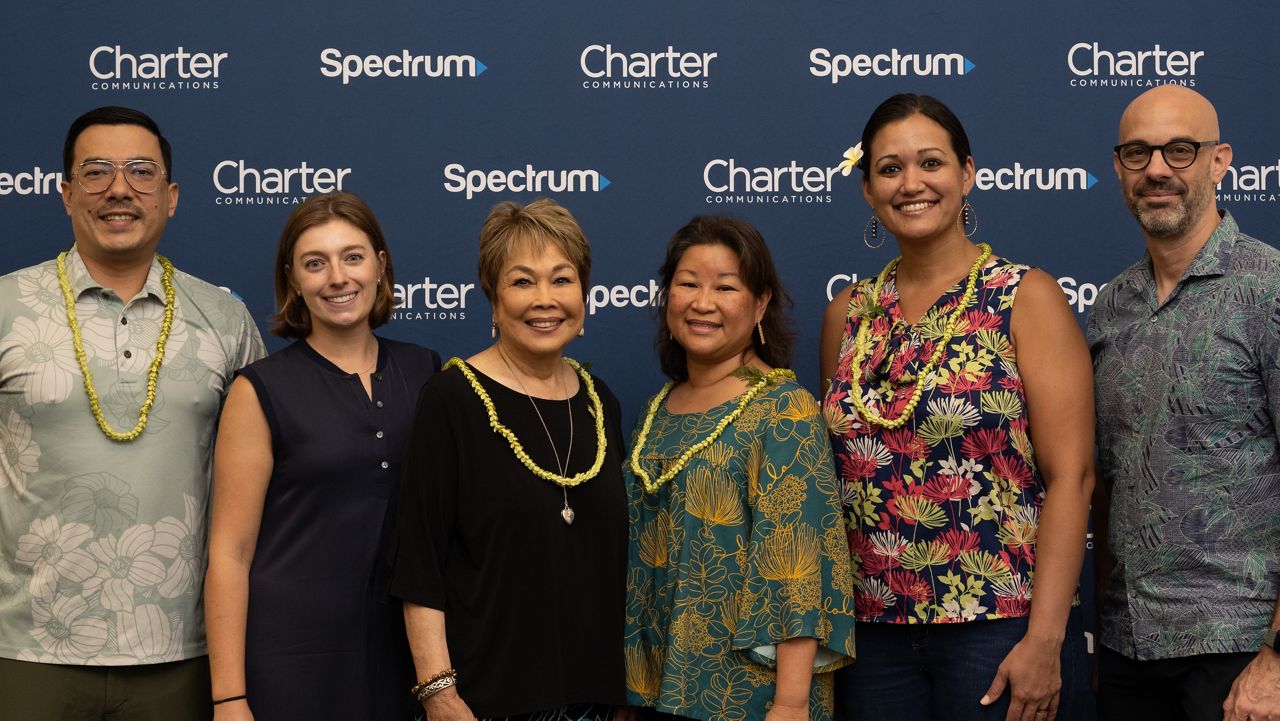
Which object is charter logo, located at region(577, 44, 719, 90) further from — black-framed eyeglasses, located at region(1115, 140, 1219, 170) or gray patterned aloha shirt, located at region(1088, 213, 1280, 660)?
gray patterned aloha shirt, located at region(1088, 213, 1280, 660)

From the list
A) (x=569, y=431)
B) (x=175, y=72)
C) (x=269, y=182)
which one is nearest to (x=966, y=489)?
(x=569, y=431)

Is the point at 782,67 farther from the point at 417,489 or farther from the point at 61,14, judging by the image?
the point at 61,14

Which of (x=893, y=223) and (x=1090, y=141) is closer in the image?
(x=893, y=223)

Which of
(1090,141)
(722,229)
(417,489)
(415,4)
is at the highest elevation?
(415,4)

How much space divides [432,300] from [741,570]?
4.66 feet

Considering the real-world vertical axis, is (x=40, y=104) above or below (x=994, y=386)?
above

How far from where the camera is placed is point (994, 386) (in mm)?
2283

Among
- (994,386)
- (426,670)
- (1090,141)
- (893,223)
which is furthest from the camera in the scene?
(1090,141)

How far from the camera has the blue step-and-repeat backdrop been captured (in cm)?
326

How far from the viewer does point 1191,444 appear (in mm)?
2301

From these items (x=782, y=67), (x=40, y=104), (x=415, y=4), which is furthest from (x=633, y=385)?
(x=40, y=104)

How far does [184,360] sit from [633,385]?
1.25m

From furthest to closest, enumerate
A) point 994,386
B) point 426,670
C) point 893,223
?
point 893,223, point 994,386, point 426,670

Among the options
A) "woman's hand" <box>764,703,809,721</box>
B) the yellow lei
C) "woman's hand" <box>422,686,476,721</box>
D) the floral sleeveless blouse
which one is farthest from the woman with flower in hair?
"woman's hand" <box>422,686,476,721</box>
